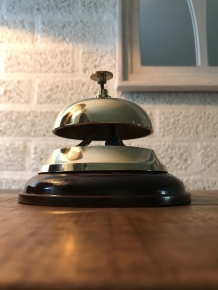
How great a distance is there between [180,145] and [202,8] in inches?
18.6

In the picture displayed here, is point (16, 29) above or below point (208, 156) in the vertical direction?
above

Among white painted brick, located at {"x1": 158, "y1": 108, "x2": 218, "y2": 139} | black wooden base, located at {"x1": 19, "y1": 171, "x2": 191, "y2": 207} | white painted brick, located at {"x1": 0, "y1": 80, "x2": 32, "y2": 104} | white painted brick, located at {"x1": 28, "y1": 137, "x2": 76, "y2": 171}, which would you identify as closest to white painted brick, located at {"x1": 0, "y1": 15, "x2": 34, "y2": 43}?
white painted brick, located at {"x1": 0, "y1": 80, "x2": 32, "y2": 104}

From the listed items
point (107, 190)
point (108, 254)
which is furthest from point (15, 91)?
point (108, 254)

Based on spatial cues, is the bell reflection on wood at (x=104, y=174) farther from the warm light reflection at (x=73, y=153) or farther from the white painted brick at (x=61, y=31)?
the white painted brick at (x=61, y=31)

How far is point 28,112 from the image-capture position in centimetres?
97

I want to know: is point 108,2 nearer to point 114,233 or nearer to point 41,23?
point 41,23

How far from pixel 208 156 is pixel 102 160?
60cm

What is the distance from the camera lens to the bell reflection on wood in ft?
1.30

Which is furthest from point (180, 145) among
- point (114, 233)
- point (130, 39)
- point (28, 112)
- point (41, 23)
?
point (114, 233)

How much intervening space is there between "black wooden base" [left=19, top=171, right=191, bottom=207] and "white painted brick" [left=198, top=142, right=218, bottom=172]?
546mm

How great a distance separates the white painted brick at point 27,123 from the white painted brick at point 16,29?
251mm

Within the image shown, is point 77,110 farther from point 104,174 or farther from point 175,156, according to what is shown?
point 175,156

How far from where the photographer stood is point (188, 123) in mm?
972

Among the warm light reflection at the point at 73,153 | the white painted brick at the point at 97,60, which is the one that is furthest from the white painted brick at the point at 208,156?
the warm light reflection at the point at 73,153
